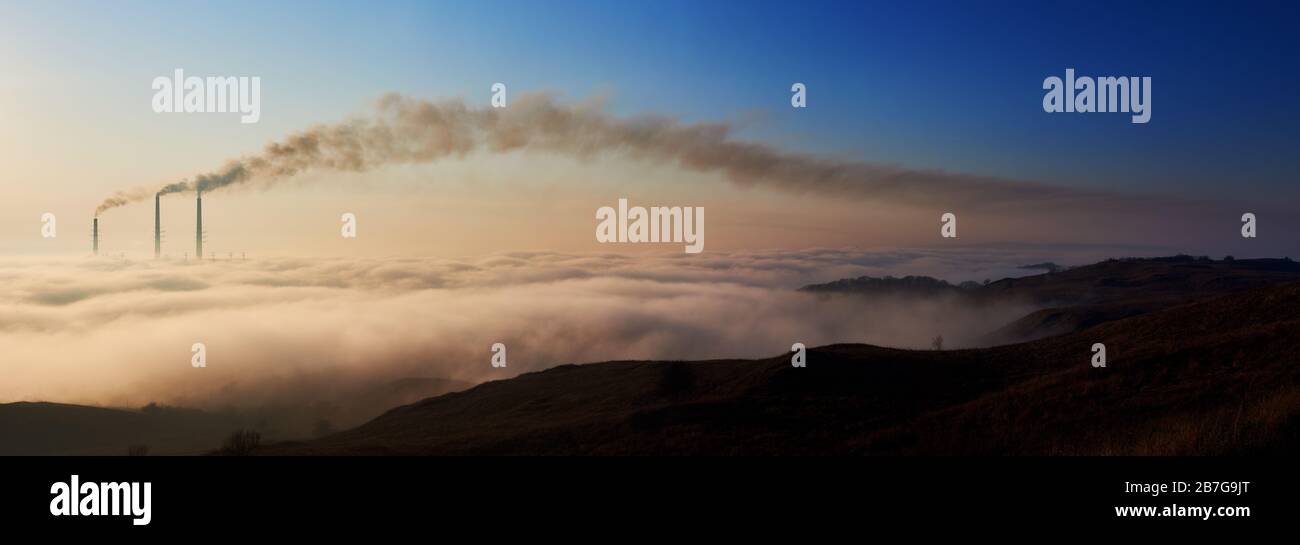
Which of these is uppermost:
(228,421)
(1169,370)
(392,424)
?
(1169,370)

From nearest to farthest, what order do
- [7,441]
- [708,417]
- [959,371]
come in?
[708,417] → [959,371] → [7,441]

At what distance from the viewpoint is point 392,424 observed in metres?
59.2

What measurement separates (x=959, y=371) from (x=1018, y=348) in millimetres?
7852

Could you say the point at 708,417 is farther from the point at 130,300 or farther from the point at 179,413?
the point at 130,300
